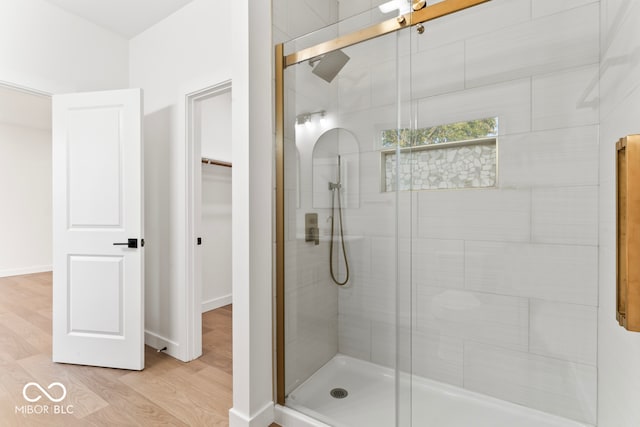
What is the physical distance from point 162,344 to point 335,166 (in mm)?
2058

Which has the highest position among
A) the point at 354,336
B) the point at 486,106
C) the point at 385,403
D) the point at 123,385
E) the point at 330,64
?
the point at 330,64

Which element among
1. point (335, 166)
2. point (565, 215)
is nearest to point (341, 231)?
point (335, 166)

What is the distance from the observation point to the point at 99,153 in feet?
7.37

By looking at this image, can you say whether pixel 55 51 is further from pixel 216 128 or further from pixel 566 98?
pixel 566 98

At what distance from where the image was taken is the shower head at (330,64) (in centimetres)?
166

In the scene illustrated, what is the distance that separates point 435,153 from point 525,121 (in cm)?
47

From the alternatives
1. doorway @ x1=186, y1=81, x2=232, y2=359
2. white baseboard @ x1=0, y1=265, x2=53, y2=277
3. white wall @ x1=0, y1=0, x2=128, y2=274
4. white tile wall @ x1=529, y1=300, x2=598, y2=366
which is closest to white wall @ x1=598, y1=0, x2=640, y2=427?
white tile wall @ x1=529, y1=300, x2=598, y2=366

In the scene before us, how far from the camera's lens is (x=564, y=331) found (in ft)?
5.03

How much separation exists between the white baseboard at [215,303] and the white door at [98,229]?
3.84 ft

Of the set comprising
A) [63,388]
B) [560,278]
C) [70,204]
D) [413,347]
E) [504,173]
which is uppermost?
[504,173]

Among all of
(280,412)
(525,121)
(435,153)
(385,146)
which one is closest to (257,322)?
(280,412)

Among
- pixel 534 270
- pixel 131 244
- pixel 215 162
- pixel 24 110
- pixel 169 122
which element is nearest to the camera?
pixel 534 270

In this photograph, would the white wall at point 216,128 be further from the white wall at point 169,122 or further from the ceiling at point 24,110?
the ceiling at point 24,110

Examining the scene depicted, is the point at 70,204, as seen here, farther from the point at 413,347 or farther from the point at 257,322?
the point at 413,347
